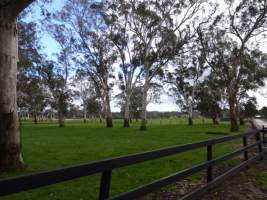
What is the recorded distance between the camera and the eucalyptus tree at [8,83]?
26.3 feet

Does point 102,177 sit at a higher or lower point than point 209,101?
lower

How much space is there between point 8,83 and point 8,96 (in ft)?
1.05

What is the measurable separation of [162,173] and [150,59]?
27.1 meters

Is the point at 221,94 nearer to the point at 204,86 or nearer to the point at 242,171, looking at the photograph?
the point at 204,86

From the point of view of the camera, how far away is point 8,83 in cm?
807

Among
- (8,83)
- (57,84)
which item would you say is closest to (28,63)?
(57,84)

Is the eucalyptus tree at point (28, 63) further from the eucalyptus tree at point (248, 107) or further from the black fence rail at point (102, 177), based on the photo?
the eucalyptus tree at point (248, 107)

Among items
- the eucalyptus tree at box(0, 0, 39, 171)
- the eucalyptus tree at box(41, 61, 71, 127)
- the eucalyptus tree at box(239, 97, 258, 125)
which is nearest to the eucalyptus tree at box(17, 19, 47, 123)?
the eucalyptus tree at box(41, 61, 71, 127)

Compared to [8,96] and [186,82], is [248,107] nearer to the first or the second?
[186,82]

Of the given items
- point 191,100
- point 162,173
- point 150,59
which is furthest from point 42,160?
point 191,100

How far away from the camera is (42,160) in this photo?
1127 centimetres

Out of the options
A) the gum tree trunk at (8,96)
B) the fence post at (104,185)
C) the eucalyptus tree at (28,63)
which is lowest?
the fence post at (104,185)

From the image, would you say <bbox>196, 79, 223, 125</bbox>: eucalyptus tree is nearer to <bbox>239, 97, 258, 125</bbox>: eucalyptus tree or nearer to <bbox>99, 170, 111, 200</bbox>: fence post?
<bbox>239, 97, 258, 125</bbox>: eucalyptus tree

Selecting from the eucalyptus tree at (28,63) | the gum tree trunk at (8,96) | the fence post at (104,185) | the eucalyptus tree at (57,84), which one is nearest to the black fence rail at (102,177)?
the fence post at (104,185)
